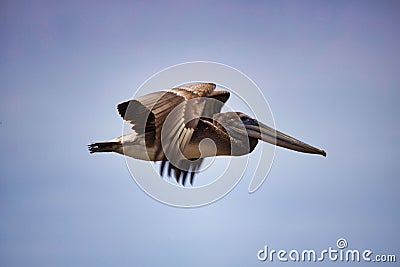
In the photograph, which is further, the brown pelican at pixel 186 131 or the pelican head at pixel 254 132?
the pelican head at pixel 254 132

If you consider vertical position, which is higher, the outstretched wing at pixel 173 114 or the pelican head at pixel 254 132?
the pelican head at pixel 254 132

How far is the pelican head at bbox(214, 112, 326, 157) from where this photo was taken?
2934 mm

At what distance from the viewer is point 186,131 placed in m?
2.62

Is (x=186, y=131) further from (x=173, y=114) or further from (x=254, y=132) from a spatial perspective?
(x=254, y=132)

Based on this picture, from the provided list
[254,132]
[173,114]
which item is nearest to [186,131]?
[173,114]

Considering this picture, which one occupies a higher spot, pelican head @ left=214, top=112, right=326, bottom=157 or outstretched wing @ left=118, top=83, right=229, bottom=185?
pelican head @ left=214, top=112, right=326, bottom=157

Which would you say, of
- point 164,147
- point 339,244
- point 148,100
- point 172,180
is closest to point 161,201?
point 172,180

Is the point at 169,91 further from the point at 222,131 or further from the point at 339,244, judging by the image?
the point at 339,244

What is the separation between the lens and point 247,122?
2971mm

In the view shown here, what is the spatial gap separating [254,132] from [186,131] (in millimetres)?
452

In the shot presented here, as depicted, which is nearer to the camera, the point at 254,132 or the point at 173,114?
the point at 173,114

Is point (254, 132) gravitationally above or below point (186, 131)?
above

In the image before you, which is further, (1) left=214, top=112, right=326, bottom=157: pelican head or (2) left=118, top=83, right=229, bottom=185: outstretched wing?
(1) left=214, top=112, right=326, bottom=157: pelican head

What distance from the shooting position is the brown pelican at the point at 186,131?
8.73 ft
